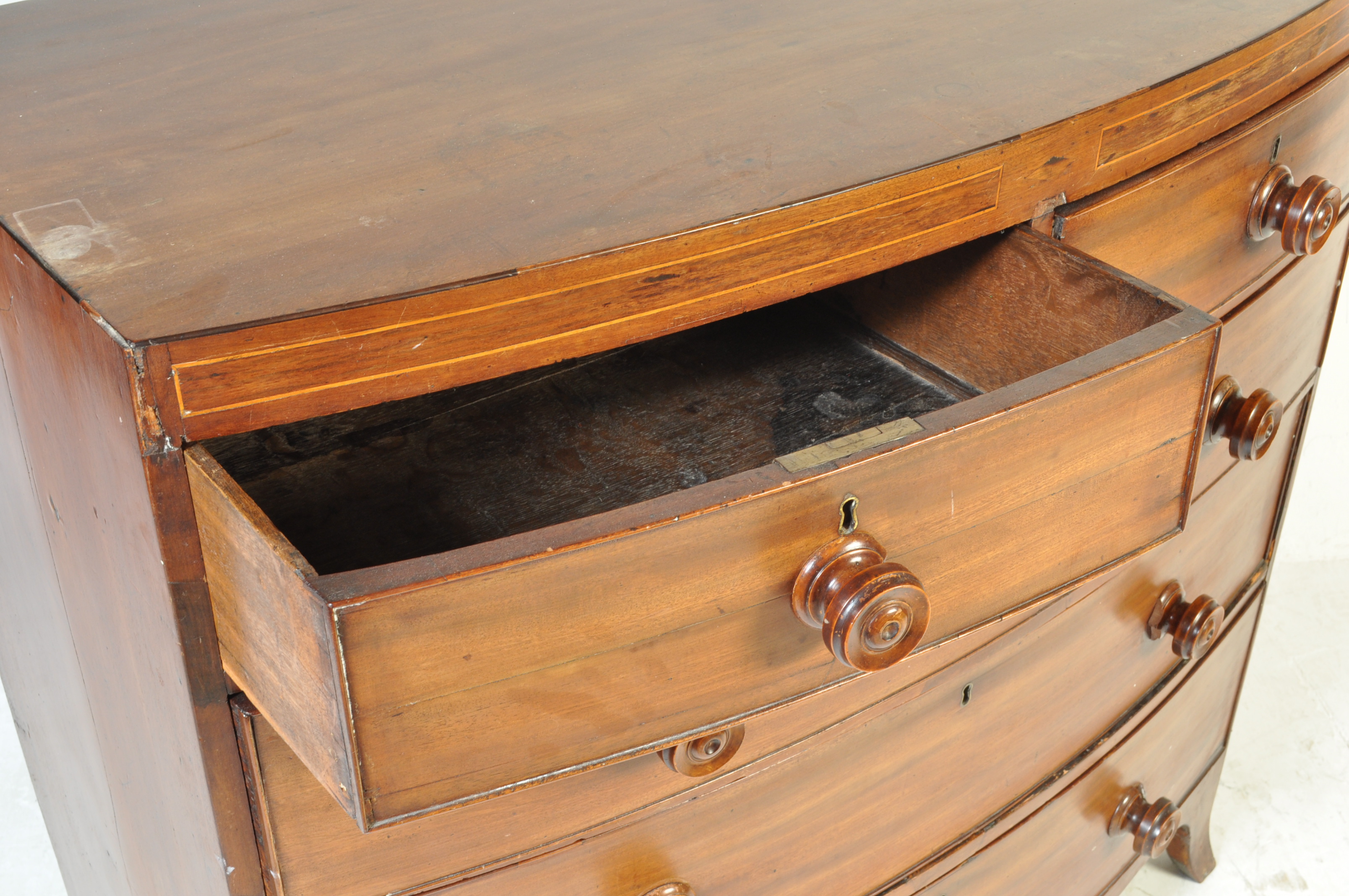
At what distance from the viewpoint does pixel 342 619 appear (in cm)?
46

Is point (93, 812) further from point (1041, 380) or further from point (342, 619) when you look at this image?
point (1041, 380)

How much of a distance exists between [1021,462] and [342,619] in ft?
1.02

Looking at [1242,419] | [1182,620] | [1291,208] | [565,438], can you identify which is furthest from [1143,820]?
[565,438]

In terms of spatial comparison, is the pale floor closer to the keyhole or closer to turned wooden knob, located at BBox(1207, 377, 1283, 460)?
turned wooden knob, located at BBox(1207, 377, 1283, 460)

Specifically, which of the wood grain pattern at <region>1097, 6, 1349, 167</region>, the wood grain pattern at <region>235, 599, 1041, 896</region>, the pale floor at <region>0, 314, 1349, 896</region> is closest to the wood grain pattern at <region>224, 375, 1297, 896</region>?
the wood grain pattern at <region>235, 599, 1041, 896</region>

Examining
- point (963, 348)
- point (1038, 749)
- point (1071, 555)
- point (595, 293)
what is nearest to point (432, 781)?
point (595, 293)

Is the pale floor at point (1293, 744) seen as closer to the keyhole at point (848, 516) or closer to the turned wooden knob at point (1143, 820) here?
the turned wooden knob at point (1143, 820)

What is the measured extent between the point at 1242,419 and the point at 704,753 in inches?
19.2

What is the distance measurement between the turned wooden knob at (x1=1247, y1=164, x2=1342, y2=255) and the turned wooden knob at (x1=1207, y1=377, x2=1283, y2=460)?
4.2 inches

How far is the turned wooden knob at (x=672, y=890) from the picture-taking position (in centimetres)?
74

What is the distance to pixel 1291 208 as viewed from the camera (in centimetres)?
90


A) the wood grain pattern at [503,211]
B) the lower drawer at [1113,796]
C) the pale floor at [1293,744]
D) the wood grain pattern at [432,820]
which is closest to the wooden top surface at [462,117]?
the wood grain pattern at [503,211]

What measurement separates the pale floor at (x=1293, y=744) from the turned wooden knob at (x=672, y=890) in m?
0.46

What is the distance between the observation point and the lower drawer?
3.22 feet
